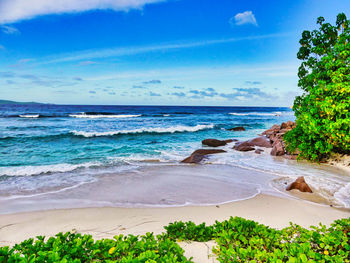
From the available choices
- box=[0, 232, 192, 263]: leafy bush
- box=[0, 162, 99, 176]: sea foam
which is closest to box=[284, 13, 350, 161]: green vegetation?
box=[0, 232, 192, 263]: leafy bush

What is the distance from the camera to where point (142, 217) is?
4863 millimetres

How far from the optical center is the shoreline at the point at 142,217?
430 cm

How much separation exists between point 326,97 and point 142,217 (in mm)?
7868

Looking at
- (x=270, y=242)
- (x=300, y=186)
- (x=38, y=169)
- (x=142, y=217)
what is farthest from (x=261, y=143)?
(x=38, y=169)

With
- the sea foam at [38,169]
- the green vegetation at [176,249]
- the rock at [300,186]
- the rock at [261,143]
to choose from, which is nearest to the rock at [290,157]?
the rock at [261,143]

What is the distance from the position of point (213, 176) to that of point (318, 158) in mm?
5450

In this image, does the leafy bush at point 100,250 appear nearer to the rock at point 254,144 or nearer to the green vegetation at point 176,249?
the green vegetation at point 176,249

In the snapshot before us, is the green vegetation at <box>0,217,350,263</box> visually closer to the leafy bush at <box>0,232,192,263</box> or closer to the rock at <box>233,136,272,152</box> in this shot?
the leafy bush at <box>0,232,192,263</box>

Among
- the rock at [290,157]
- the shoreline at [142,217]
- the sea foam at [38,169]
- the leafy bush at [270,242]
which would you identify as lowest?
the sea foam at [38,169]

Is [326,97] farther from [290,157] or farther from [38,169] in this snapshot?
[38,169]

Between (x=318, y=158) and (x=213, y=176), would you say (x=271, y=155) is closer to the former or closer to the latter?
(x=318, y=158)

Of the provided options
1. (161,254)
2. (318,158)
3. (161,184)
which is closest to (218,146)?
(318,158)

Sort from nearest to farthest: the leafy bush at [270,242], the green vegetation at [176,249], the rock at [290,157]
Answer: the green vegetation at [176,249] → the leafy bush at [270,242] → the rock at [290,157]

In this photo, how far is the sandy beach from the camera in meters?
4.30
